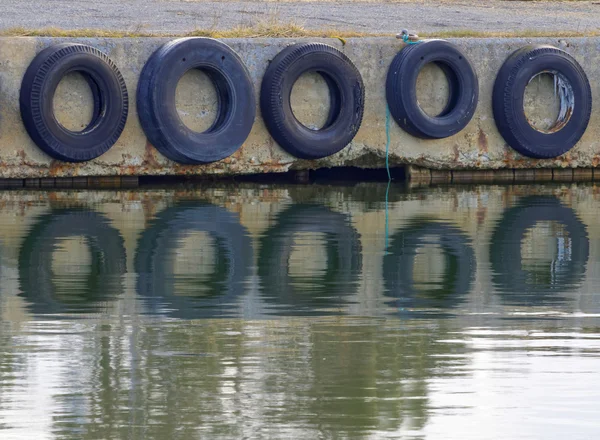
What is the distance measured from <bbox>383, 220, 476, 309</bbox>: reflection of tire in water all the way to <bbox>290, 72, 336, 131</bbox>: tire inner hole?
3.07 metres

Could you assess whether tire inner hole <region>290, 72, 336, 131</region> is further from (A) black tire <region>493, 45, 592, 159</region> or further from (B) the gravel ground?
(B) the gravel ground


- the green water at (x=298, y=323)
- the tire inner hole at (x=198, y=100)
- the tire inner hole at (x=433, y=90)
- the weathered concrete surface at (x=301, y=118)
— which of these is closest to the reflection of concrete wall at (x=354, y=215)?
the green water at (x=298, y=323)

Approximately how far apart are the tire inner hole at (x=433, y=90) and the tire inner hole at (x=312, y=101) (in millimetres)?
831

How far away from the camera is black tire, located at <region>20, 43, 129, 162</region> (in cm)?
1123

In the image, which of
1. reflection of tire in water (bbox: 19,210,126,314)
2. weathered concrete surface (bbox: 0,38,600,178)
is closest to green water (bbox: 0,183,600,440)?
reflection of tire in water (bbox: 19,210,126,314)

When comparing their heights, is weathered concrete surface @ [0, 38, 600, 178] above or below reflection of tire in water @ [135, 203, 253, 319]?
above

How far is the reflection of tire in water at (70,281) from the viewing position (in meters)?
6.27

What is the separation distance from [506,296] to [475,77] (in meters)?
6.28

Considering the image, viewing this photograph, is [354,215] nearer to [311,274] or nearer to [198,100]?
[198,100]

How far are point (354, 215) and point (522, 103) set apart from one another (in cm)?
337

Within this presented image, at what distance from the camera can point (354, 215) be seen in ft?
32.3

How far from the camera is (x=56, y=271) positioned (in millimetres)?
7160

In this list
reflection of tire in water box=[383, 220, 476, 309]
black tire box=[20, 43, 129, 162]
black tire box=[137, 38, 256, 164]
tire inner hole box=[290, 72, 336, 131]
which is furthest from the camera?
tire inner hole box=[290, 72, 336, 131]

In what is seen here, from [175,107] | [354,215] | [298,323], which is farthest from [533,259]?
[175,107]
